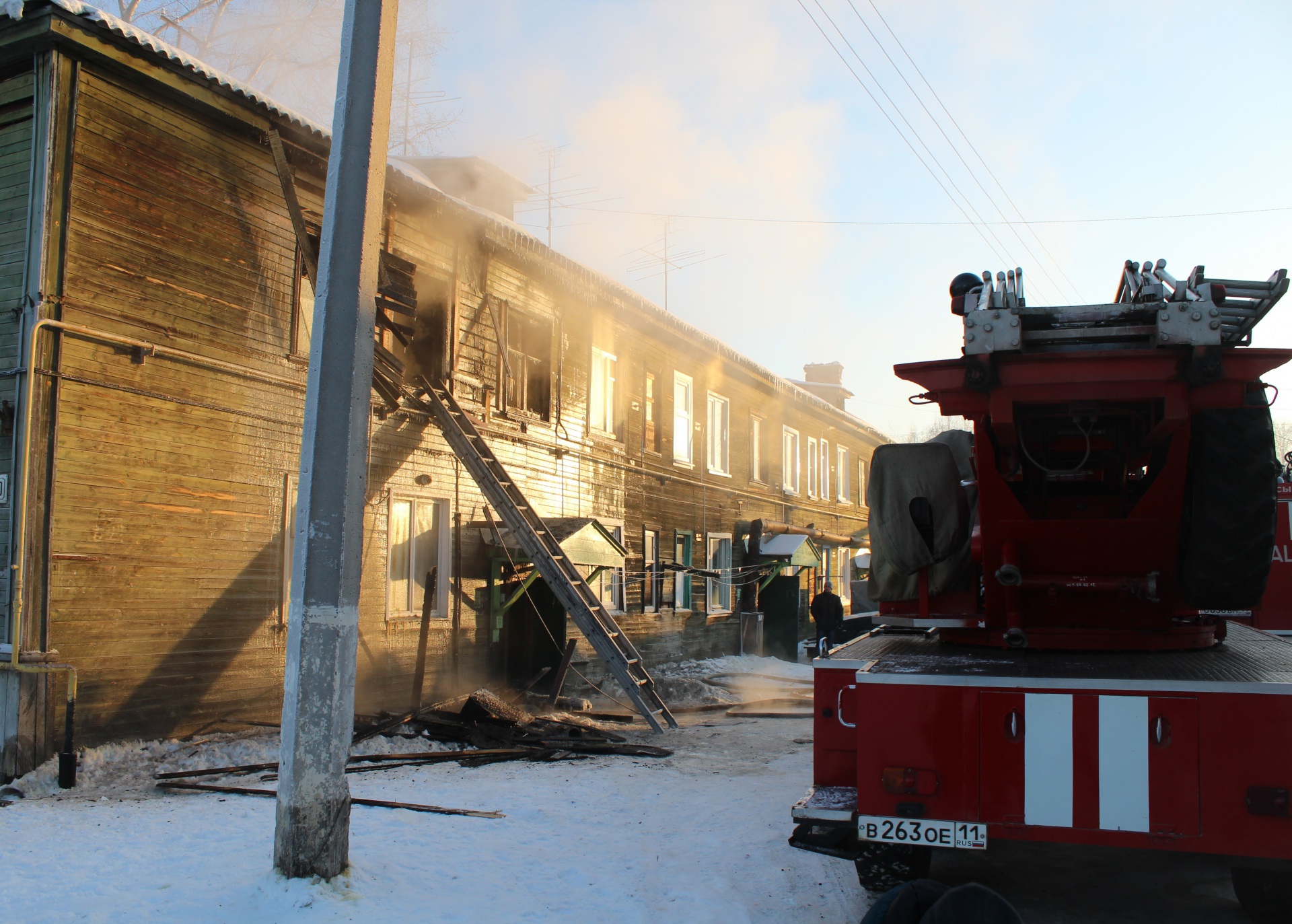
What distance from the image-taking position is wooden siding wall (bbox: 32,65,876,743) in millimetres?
8570

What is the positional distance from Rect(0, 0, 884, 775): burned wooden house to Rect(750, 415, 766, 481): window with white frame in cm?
875

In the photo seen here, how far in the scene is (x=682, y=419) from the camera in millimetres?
20656

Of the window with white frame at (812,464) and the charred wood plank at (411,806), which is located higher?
the window with white frame at (812,464)

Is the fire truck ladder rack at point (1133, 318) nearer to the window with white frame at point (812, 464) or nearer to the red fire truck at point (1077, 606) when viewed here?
the red fire truck at point (1077, 606)

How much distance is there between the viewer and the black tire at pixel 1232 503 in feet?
15.4

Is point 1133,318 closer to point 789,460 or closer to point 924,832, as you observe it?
point 924,832

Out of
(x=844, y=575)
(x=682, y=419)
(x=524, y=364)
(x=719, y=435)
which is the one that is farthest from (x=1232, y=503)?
(x=844, y=575)

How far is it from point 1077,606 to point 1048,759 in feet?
4.85

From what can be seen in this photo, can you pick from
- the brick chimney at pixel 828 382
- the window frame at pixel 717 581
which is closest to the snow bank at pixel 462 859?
the window frame at pixel 717 581

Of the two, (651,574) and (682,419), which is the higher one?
(682,419)

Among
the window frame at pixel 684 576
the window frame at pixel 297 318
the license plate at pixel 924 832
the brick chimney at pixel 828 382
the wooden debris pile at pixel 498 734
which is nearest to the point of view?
the license plate at pixel 924 832

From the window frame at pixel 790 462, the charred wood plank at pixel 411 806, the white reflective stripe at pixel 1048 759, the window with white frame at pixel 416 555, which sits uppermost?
the window frame at pixel 790 462

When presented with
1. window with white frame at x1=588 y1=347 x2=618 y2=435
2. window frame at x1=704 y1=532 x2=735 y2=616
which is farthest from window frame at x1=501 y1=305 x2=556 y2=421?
window frame at x1=704 y1=532 x2=735 y2=616

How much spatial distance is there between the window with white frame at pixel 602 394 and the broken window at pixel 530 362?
4.51 feet
